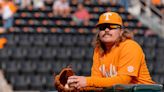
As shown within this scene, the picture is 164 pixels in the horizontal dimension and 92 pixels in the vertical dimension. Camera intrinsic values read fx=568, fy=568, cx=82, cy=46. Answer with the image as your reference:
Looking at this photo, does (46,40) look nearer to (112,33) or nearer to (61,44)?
(61,44)

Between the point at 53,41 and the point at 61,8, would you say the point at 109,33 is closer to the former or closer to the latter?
the point at 53,41

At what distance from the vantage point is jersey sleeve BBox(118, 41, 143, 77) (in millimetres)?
4461

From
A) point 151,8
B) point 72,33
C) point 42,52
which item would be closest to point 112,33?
point 42,52

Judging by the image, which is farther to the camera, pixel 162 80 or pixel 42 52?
pixel 42 52

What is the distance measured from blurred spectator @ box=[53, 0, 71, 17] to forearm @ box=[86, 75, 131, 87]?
1128 cm

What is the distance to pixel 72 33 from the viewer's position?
48.6 feet

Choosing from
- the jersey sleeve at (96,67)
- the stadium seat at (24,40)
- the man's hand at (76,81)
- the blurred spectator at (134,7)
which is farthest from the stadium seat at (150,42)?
the man's hand at (76,81)

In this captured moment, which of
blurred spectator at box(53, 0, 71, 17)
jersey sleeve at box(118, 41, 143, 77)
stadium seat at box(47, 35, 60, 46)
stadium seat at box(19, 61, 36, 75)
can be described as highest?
blurred spectator at box(53, 0, 71, 17)

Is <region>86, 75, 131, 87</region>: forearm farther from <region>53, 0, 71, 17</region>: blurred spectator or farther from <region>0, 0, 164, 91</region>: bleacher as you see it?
<region>53, 0, 71, 17</region>: blurred spectator

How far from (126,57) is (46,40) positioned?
9922mm

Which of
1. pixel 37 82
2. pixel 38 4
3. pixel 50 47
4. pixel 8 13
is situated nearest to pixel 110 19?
pixel 37 82

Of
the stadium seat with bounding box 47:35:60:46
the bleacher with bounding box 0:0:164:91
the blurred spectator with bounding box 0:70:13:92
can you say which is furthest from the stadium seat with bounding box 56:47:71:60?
the blurred spectator with bounding box 0:70:13:92

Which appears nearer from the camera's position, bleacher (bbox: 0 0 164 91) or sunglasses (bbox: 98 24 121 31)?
sunglasses (bbox: 98 24 121 31)

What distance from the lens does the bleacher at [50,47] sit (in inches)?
507
